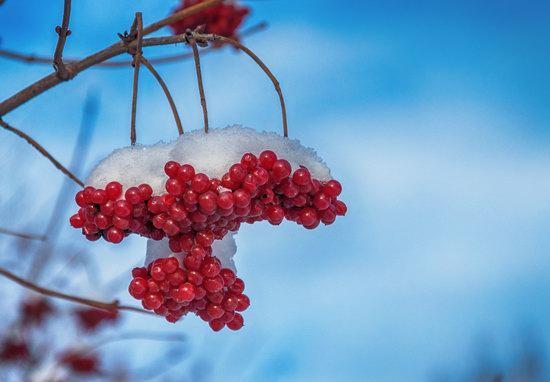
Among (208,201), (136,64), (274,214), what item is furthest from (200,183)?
(136,64)

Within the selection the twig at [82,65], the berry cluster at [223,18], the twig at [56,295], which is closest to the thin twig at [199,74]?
the twig at [82,65]

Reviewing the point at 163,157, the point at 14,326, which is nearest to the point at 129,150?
the point at 163,157

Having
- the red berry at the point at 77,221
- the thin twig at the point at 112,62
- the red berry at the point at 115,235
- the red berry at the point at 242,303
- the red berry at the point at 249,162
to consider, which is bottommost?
the red berry at the point at 242,303

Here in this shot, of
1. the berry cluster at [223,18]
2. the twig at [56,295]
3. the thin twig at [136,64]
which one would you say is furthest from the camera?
the berry cluster at [223,18]

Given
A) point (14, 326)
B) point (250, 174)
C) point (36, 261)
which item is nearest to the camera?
point (250, 174)

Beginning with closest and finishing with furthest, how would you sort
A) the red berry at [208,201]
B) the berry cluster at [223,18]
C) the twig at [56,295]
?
the red berry at [208,201] < the twig at [56,295] < the berry cluster at [223,18]

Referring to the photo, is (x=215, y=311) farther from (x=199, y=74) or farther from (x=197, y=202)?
(x=199, y=74)

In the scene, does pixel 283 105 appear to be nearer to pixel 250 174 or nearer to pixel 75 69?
pixel 250 174

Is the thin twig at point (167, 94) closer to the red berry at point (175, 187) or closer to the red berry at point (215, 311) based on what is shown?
the red berry at point (175, 187)
